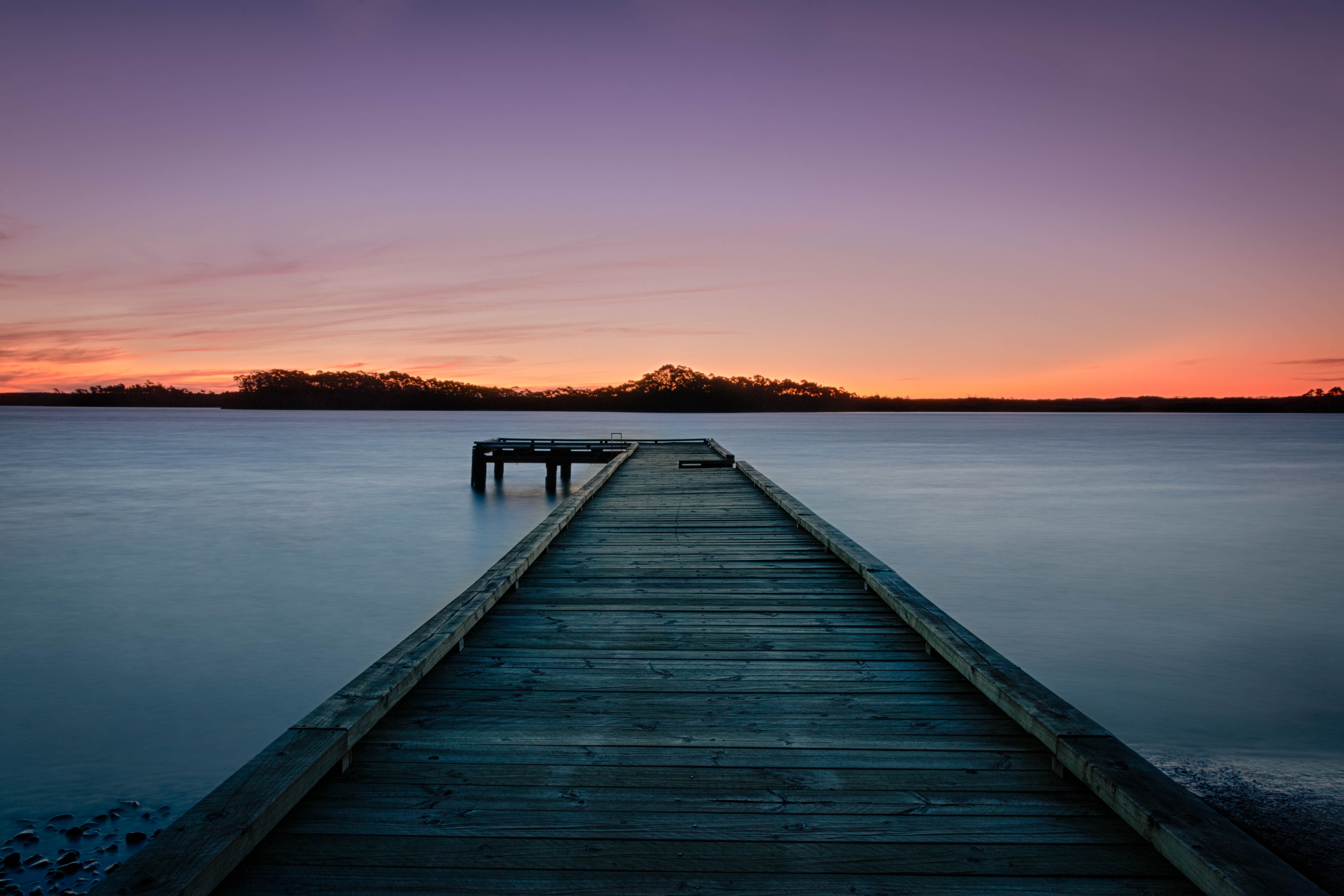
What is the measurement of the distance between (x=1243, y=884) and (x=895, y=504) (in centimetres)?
2003

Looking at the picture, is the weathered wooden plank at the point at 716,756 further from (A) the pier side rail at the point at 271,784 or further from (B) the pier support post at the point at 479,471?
(B) the pier support post at the point at 479,471

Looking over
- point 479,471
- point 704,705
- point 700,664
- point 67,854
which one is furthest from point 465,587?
point 479,471

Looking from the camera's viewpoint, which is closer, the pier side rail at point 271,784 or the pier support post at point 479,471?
the pier side rail at point 271,784

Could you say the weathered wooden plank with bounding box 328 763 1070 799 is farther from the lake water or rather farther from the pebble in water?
the lake water

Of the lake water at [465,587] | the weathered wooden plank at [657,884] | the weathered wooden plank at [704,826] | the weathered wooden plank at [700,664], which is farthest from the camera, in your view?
the lake water at [465,587]

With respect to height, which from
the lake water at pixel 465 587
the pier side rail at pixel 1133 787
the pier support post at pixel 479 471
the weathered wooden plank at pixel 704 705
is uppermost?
the pier side rail at pixel 1133 787

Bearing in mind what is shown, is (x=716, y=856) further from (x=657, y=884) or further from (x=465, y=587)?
(x=465, y=587)

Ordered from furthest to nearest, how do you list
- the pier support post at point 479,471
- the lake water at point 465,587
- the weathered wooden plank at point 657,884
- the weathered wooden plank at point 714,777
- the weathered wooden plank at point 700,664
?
the pier support post at point 479,471, the lake water at point 465,587, the weathered wooden plank at point 700,664, the weathered wooden plank at point 714,777, the weathered wooden plank at point 657,884

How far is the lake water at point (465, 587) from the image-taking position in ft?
18.1

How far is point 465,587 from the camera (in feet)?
38.5

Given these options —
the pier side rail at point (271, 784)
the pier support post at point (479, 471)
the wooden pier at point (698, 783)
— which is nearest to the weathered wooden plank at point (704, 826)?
the wooden pier at point (698, 783)

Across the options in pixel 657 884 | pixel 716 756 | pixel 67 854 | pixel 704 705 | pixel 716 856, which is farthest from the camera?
pixel 67 854

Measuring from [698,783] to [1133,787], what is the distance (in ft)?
4.22

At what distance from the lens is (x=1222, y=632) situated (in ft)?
29.8
